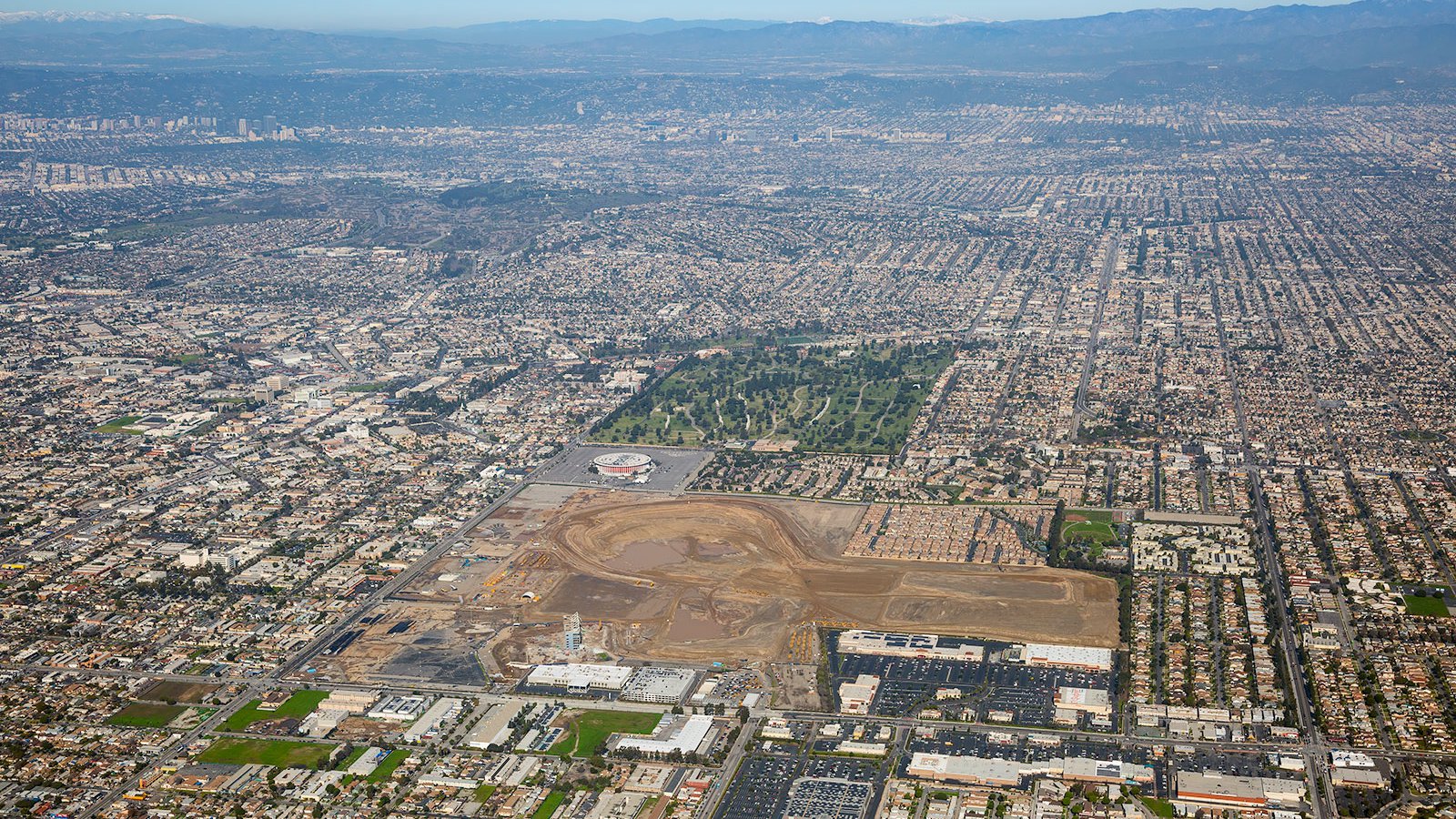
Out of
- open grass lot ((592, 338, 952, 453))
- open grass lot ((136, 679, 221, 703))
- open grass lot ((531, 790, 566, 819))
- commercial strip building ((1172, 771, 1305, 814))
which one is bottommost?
open grass lot ((592, 338, 952, 453))

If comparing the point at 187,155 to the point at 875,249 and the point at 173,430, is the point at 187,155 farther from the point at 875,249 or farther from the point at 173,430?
the point at 173,430

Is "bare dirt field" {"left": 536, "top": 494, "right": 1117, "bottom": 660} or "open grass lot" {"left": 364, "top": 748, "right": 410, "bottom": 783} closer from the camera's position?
"open grass lot" {"left": 364, "top": 748, "right": 410, "bottom": 783}

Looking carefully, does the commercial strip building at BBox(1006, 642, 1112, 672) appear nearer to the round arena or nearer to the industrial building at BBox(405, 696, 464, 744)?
the industrial building at BBox(405, 696, 464, 744)

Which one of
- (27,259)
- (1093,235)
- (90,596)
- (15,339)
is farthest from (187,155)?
(90,596)

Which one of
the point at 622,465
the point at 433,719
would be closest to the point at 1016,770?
the point at 433,719

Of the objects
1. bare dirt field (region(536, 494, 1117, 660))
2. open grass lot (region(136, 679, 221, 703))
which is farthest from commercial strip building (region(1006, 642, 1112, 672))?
open grass lot (region(136, 679, 221, 703))

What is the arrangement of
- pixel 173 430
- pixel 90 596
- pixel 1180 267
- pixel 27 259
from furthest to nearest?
pixel 27 259, pixel 1180 267, pixel 173 430, pixel 90 596

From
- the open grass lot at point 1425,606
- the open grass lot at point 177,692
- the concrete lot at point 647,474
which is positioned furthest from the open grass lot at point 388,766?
the open grass lot at point 1425,606

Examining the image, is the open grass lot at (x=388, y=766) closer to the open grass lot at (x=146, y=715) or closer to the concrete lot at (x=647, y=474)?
the open grass lot at (x=146, y=715)
